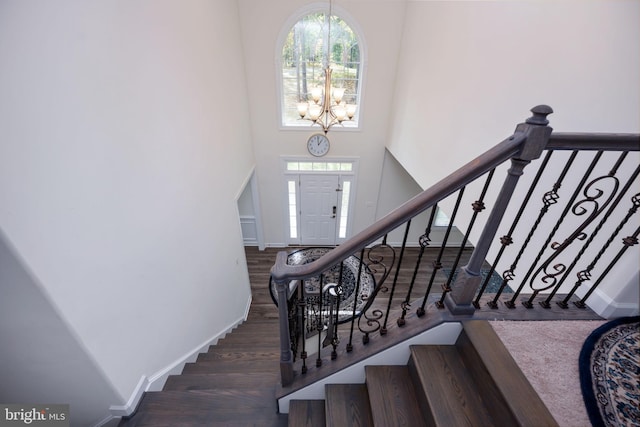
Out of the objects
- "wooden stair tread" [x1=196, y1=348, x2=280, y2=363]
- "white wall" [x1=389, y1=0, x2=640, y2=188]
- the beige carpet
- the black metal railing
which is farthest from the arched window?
the beige carpet

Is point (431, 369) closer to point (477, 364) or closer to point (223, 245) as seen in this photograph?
point (477, 364)

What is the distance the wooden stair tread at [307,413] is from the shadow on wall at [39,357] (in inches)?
40.5

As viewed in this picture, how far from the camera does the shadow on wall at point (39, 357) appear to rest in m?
1.10

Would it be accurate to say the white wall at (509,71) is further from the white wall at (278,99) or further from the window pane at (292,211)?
the window pane at (292,211)

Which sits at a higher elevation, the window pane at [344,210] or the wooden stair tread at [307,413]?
the wooden stair tread at [307,413]

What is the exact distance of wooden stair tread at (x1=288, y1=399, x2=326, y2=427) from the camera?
1.51 meters

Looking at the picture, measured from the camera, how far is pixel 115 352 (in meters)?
1.54

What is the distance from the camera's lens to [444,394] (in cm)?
121

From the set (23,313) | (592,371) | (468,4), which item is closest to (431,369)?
(592,371)

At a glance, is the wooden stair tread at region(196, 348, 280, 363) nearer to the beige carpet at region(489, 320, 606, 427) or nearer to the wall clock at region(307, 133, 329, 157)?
the beige carpet at region(489, 320, 606, 427)

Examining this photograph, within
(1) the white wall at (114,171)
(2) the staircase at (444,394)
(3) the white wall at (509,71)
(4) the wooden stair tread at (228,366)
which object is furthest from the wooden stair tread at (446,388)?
(1) the white wall at (114,171)

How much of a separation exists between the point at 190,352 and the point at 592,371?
2835mm

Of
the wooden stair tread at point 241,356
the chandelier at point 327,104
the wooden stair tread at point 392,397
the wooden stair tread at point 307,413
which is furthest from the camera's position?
the chandelier at point 327,104

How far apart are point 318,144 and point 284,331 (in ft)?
14.0
